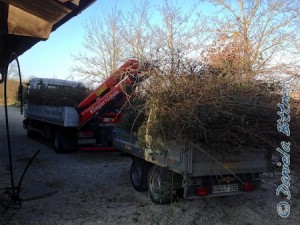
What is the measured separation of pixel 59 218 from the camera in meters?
4.86

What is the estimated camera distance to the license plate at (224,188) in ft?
16.5

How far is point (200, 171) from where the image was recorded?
4.75m

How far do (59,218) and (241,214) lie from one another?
284 centimetres

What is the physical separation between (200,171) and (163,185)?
2.66ft

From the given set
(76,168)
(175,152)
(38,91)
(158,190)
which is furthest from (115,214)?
(38,91)

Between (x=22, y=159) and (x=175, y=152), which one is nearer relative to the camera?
(x=175, y=152)

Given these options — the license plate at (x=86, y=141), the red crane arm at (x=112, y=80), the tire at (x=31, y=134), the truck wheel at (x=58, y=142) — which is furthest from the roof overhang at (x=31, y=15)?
the tire at (x=31, y=134)

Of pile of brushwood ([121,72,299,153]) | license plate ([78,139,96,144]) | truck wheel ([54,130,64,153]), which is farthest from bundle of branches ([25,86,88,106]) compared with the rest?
pile of brushwood ([121,72,299,153])

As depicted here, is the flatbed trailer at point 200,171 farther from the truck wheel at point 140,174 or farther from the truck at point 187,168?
the truck wheel at point 140,174

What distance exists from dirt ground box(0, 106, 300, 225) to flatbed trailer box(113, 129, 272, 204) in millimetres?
381

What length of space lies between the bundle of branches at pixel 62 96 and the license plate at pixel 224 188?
23.1 ft

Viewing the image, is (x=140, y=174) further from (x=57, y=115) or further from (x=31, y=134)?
(x=31, y=134)

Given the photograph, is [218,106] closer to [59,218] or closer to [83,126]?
[59,218]

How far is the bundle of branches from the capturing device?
36.3ft
